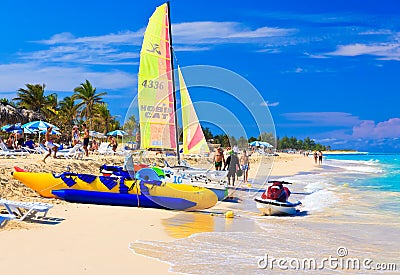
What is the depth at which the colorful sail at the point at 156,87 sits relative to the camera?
1557cm

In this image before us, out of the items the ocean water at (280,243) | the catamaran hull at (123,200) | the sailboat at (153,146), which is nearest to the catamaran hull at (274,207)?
the ocean water at (280,243)

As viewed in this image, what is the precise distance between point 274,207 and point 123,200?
392 centimetres

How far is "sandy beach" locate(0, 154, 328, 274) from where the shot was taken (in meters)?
5.86

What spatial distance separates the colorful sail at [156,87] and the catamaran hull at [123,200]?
4.10 m

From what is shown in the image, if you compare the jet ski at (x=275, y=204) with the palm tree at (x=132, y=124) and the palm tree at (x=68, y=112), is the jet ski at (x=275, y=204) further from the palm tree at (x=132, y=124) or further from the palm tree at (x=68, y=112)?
the palm tree at (x=68, y=112)

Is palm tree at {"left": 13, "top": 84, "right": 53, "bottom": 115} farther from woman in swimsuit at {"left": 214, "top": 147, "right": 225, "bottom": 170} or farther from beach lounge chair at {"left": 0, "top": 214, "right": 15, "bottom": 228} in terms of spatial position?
beach lounge chair at {"left": 0, "top": 214, "right": 15, "bottom": 228}

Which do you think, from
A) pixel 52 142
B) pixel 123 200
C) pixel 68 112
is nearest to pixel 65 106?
pixel 68 112

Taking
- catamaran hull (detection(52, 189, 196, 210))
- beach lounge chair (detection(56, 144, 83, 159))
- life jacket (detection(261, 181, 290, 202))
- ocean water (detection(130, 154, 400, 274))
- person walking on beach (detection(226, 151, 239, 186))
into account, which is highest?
beach lounge chair (detection(56, 144, 83, 159))

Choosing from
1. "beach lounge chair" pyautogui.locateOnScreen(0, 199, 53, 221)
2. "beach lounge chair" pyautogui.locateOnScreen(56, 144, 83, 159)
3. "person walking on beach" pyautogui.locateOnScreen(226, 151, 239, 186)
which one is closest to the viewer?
"beach lounge chair" pyautogui.locateOnScreen(0, 199, 53, 221)

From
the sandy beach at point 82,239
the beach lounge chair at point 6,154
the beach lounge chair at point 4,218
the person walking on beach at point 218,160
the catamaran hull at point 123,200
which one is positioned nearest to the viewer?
the sandy beach at point 82,239

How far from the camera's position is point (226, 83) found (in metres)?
13.2

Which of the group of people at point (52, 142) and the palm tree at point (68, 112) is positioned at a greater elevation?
the palm tree at point (68, 112)

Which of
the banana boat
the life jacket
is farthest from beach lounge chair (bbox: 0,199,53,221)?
the life jacket

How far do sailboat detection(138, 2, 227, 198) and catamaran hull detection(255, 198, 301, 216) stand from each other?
13.6ft
